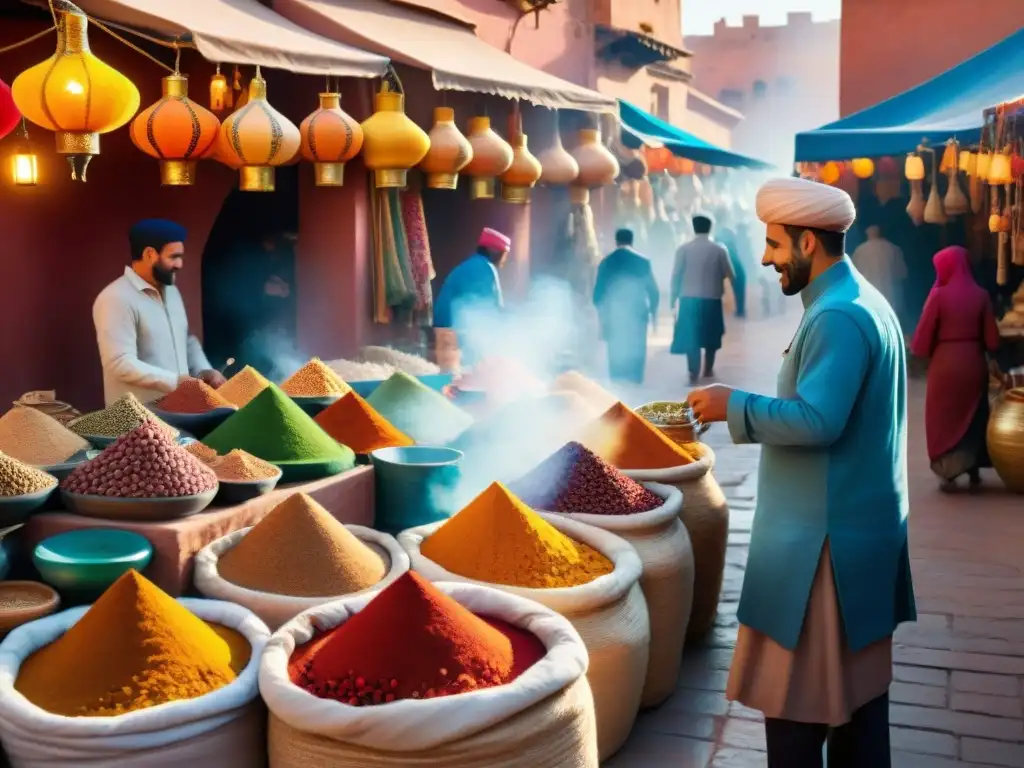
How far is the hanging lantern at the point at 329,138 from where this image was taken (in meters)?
5.43

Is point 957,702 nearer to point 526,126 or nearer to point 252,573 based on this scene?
point 252,573

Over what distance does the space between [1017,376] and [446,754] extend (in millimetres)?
5468

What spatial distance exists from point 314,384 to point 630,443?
116 centimetres

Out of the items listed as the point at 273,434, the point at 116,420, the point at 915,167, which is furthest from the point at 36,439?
the point at 915,167

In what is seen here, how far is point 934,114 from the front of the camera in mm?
8430

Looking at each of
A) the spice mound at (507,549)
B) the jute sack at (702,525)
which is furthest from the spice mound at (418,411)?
the spice mound at (507,549)

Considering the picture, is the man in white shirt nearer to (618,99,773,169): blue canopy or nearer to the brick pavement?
the brick pavement

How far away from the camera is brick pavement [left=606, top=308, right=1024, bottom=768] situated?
329 centimetres

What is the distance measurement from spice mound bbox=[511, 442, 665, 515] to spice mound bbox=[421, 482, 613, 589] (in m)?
0.35

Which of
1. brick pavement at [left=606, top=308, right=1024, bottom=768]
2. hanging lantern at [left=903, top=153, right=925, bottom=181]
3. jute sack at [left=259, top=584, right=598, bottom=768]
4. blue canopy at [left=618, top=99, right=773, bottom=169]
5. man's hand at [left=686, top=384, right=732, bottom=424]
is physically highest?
blue canopy at [left=618, top=99, right=773, bottom=169]

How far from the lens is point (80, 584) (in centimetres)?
268

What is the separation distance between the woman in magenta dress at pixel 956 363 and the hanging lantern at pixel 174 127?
3.83 m

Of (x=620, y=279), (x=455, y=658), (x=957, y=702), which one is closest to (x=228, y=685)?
(x=455, y=658)

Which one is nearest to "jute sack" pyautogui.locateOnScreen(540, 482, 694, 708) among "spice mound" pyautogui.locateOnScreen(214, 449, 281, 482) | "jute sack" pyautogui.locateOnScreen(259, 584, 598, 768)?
"spice mound" pyautogui.locateOnScreen(214, 449, 281, 482)
